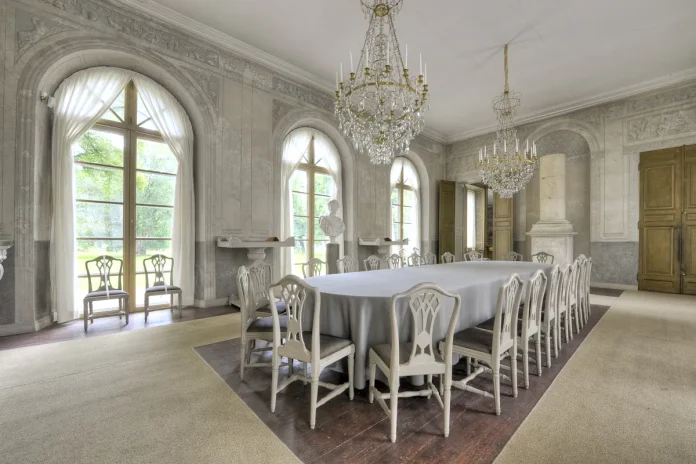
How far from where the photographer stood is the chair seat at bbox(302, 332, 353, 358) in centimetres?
199

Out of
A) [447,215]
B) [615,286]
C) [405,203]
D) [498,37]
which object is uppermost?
[498,37]

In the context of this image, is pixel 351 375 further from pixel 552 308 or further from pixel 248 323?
pixel 552 308

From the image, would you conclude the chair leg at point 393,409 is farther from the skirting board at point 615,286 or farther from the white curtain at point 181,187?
the skirting board at point 615,286

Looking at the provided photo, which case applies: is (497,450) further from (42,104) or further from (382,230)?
(382,230)

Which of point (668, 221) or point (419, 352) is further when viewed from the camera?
point (668, 221)

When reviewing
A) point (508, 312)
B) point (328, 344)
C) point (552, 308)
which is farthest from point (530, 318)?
point (328, 344)

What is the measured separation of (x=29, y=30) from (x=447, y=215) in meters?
8.73

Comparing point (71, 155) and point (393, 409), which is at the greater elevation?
point (71, 155)

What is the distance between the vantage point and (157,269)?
4.57m

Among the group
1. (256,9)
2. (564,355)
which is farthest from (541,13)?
(564,355)

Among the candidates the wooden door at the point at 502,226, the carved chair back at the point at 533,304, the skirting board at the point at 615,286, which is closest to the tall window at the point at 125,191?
the carved chair back at the point at 533,304

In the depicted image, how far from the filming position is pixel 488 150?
8852 mm

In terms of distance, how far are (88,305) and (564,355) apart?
5.29m

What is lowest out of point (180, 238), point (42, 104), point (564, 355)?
point (564, 355)
